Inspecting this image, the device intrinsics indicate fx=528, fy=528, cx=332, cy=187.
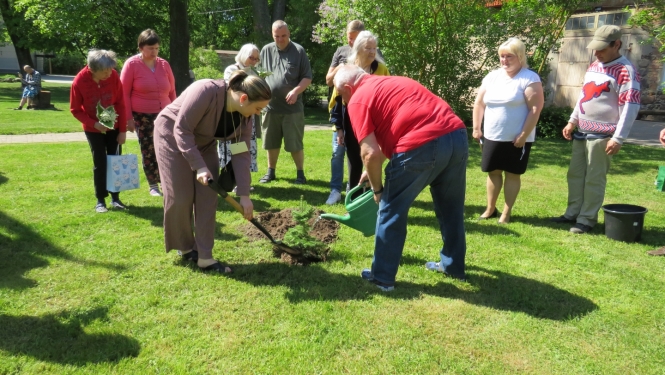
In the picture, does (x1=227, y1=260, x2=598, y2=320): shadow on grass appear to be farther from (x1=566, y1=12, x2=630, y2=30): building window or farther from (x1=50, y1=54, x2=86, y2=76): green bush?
(x1=50, y1=54, x2=86, y2=76): green bush

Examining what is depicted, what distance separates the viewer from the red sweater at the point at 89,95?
5.39 meters

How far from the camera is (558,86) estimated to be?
16.4 m

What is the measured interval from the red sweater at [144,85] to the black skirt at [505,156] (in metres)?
3.65

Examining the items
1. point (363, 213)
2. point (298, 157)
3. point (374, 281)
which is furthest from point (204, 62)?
point (374, 281)

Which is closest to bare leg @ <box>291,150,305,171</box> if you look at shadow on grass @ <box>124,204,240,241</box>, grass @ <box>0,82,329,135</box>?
shadow on grass @ <box>124,204,240,241</box>

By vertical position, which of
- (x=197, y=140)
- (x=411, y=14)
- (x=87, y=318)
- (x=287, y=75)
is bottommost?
(x=87, y=318)

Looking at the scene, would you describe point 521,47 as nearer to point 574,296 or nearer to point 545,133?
point 574,296

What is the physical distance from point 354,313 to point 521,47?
121 inches

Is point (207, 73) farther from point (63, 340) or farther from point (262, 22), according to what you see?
point (63, 340)

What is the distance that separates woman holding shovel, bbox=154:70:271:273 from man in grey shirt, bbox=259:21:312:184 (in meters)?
2.75

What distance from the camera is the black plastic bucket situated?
5105 millimetres

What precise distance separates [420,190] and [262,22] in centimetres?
1343

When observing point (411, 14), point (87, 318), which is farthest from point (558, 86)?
point (87, 318)

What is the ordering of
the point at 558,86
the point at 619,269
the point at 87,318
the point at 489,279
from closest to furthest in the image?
the point at 87,318, the point at 489,279, the point at 619,269, the point at 558,86
